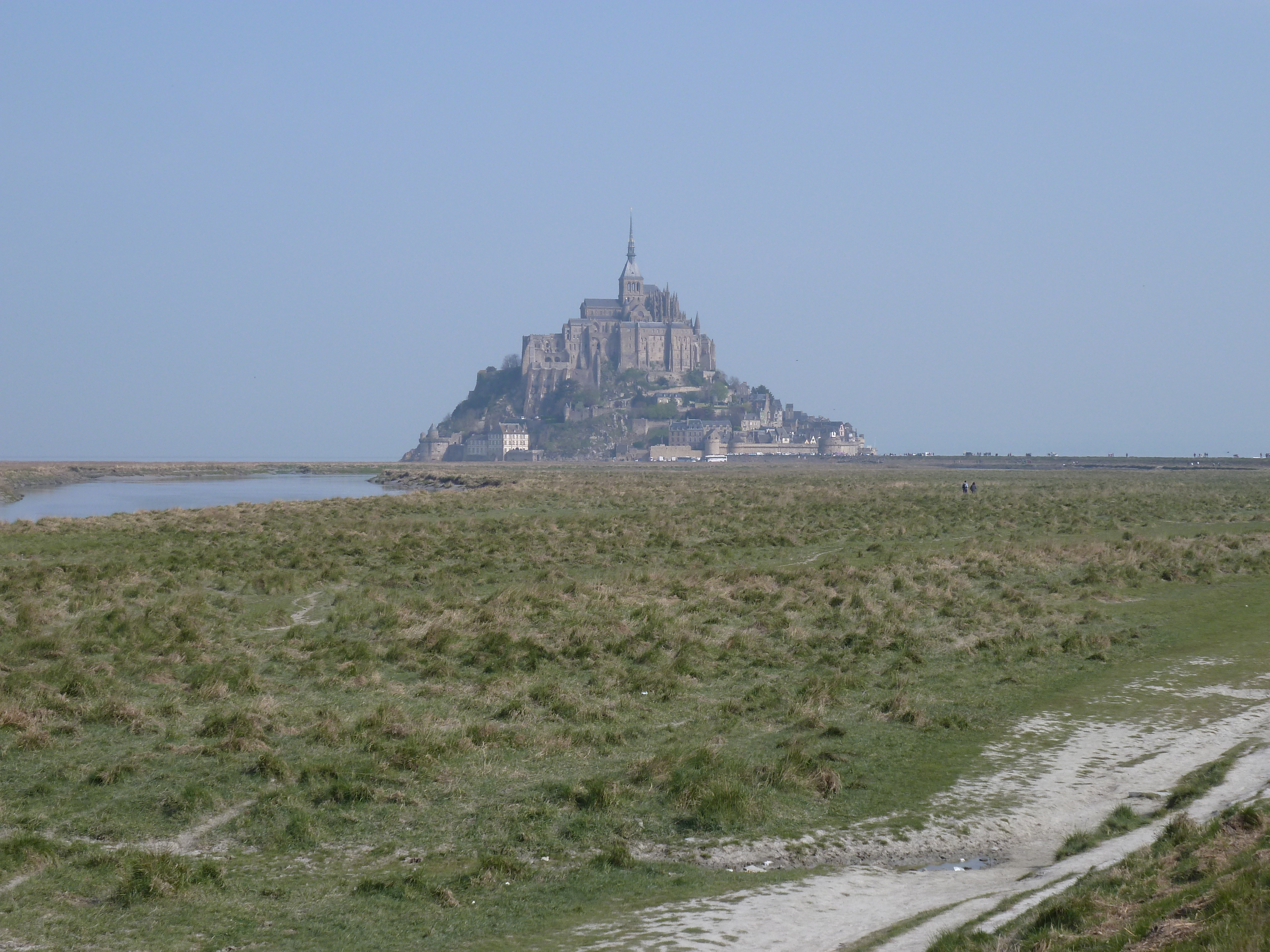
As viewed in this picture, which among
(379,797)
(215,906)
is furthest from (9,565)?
(215,906)

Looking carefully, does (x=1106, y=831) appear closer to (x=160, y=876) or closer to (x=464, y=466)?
(x=160, y=876)

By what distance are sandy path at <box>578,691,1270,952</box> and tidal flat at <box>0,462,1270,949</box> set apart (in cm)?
34

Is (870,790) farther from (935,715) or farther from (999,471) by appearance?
(999,471)

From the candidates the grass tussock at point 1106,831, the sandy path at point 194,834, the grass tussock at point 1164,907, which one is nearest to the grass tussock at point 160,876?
the sandy path at point 194,834

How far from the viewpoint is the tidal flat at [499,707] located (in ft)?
26.7

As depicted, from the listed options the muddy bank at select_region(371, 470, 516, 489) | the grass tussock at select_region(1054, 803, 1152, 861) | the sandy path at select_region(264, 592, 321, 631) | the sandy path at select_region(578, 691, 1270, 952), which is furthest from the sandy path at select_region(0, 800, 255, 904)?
the muddy bank at select_region(371, 470, 516, 489)

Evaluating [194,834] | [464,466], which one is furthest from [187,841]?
[464,466]

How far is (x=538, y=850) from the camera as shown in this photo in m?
8.93

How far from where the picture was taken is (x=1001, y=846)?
9297 mm

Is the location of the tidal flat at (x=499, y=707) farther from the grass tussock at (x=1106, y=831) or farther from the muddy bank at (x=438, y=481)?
the muddy bank at (x=438, y=481)

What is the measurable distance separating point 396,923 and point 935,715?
7457 mm

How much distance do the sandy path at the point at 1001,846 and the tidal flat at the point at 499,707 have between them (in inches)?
13.4

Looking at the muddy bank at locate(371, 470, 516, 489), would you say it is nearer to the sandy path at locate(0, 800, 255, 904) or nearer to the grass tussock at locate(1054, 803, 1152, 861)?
the sandy path at locate(0, 800, 255, 904)

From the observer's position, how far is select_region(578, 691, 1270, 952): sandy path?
7.34 meters
